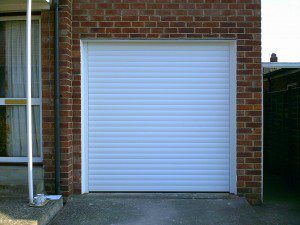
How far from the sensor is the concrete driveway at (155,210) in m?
4.75

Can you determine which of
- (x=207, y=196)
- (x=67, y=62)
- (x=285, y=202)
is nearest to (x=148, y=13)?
(x=67, y=62)

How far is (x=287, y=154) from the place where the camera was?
25.7 feet

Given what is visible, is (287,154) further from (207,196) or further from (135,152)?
(135,152)

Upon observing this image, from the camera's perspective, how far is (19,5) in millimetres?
5520

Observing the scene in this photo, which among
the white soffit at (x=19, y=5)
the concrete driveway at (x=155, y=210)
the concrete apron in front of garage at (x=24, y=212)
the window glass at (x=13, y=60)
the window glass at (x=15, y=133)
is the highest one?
the white soffit at (x=19, y=5)

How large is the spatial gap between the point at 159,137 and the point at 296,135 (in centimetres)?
312

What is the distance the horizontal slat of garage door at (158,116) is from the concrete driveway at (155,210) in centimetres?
35

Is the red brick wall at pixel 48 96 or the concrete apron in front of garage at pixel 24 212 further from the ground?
the red brick wall at pixel 48 96

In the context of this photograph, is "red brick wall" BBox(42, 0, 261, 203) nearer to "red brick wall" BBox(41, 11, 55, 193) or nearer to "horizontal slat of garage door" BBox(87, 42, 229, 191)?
"horizontal slat of garage door" BBox(87, 42, 229, 191)

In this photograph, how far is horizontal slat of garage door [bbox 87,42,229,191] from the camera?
19.5ft

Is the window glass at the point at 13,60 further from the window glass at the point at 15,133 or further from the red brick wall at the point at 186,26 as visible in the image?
the red brick wall at the point at 186,26

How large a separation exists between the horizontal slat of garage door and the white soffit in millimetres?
932

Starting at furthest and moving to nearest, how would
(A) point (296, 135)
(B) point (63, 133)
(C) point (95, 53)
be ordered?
(A) point (296, 135) → (C) point (95, 53) → (B) point (63, 133)

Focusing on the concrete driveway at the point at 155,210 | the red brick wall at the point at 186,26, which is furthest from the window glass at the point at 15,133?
the concrete driveway at the point at 155,210
